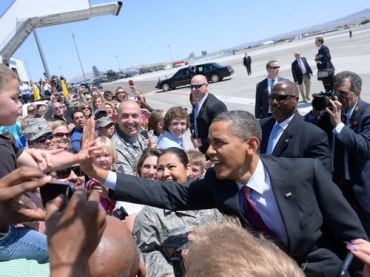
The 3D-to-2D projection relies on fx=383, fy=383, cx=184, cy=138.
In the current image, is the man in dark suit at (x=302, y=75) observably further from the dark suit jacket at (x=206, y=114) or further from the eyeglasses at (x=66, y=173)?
the eyeglasses at (x=66, y=173)

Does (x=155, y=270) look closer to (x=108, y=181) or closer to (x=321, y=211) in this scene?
(x=108, y=181)

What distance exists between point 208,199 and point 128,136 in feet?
7.91

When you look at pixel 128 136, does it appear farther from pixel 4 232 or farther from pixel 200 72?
pixel 200 72

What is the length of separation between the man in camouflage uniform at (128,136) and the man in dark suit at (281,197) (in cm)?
205

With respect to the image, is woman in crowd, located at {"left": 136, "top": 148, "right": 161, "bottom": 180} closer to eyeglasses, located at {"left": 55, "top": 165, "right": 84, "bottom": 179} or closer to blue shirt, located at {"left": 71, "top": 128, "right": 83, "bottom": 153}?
eyeglasses, located at {"left": 55, "top": 165, "right": 84, "bottom": 179}

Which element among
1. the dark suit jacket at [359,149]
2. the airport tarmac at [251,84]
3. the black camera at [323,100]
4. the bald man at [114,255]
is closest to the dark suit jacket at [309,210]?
the bald man at [114,255]

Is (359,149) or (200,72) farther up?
(359,149)

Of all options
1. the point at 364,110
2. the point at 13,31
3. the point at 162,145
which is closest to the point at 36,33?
the point at 13,31

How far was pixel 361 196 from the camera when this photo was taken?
3.40 meters

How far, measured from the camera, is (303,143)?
329 centimetres

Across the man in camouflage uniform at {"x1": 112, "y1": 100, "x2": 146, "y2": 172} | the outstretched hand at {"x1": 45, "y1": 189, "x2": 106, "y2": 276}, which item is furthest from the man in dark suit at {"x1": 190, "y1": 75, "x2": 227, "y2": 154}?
the outstretched hand at {"x1": 45, "y1": 189, "x2": 106, "y2": 276}

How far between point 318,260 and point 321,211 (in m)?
0.28

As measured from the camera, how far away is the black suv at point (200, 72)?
28.3 metres

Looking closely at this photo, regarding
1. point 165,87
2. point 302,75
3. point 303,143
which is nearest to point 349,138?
point 303,143
